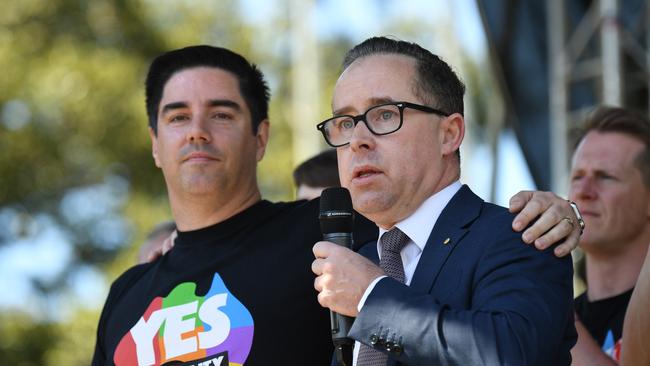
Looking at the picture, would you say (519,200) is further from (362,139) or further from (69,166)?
(69,166)

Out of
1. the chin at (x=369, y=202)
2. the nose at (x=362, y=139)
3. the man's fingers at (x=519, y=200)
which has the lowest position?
the man's fingers at (x=519, y=200)

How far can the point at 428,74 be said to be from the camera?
3.09 meters

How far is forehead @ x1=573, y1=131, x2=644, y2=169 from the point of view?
4785 mm

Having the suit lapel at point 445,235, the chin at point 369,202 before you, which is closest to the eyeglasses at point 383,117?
the chin at point 369,202

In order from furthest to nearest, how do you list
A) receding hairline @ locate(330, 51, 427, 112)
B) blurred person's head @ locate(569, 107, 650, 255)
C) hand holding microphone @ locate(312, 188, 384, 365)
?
blurred person's head @ locate(569, 107, 650, 255)
receding hairline @ locate(330, 51, 427, 112)
hand holding microphone @ locate(312, 188, 384, 365)

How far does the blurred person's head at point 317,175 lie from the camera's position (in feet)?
17.1

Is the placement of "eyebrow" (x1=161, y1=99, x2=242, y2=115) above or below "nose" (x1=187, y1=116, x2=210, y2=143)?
above

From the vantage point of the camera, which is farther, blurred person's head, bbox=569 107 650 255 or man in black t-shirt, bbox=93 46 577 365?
blurred person's head, bbox=569 107 650 255

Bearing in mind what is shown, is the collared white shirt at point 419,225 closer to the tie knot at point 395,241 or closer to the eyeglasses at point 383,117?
the tie knot at point 395,241

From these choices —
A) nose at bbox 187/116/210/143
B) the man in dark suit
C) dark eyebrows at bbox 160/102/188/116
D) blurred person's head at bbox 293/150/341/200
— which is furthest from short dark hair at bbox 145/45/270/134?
the man in dark suit

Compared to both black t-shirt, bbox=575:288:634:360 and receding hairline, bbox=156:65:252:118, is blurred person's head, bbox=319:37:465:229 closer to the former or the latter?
receding hairline, bbox=156:65:252:118

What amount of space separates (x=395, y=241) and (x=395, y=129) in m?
0.32

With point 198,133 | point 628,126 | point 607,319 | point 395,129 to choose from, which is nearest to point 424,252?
point 395,129

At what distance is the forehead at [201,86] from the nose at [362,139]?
1.30 meters
